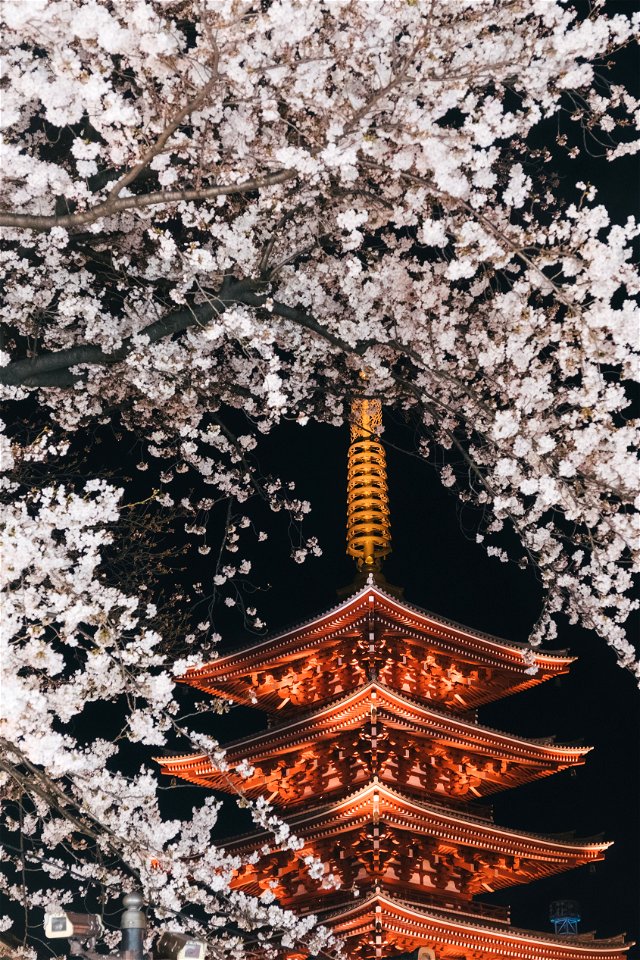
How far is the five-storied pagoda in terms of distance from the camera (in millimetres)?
16062

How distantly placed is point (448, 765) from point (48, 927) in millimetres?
13041

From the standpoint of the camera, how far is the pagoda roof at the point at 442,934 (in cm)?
1512

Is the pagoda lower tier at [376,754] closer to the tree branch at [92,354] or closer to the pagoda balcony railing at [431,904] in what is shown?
the pagoda balcony railing at [431,904]

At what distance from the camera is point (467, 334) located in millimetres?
8508

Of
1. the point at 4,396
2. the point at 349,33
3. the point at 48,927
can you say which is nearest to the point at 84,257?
the point at 4,396

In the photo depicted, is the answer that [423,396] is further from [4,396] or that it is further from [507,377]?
[4,396]

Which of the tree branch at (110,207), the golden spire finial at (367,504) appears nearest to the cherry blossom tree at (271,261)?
the tree branch at (110,207)

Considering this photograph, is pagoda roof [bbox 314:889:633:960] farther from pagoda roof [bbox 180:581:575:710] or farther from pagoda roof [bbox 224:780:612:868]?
pagoda roof [bbox 180:581:575:710]

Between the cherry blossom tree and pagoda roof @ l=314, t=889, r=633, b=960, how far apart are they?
7045mm

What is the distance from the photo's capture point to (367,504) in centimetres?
1952

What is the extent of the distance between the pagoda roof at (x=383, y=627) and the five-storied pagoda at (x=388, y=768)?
0.03 meters

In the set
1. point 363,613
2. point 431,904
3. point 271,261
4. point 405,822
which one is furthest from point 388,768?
point 271,261

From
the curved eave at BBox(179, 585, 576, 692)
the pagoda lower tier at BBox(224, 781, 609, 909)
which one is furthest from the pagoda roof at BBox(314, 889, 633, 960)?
the curved eave at BBox(179, 585, 576, 692)

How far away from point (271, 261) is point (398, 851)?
12417mm
